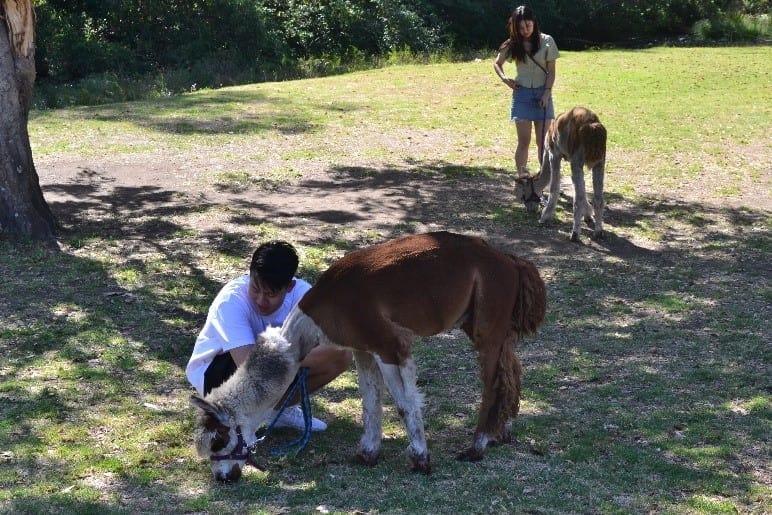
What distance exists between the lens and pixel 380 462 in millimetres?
5855

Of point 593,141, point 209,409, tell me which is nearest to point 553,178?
point 593,141

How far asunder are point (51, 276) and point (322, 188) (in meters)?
4.53

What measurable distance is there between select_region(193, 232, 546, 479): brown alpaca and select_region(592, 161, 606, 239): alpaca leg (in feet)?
17.8

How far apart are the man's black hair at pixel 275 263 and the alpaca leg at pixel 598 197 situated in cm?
600

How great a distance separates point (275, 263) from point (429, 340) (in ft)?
9.46

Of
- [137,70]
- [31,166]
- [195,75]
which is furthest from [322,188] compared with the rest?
[137,70]

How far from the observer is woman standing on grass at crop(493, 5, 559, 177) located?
12.0 meters

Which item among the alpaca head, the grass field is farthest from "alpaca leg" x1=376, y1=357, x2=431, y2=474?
the alpaca head

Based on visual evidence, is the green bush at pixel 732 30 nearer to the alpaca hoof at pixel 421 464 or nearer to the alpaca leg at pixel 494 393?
the alpaca leg at pixel 494 393

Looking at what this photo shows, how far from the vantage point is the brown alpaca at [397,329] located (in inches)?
211

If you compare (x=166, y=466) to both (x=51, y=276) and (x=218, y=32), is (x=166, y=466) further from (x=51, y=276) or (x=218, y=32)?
(x=218, y=32)

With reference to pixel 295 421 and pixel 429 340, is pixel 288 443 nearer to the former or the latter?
pixel 295 421

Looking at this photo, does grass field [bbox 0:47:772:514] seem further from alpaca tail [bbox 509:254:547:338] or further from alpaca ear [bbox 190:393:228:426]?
alpaca tail [bbox 509:254:547:338]

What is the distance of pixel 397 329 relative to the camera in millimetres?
5441
